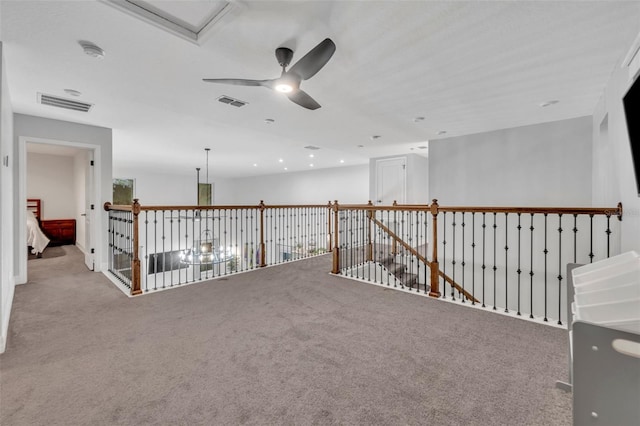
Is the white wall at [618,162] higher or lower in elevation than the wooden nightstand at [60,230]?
higher

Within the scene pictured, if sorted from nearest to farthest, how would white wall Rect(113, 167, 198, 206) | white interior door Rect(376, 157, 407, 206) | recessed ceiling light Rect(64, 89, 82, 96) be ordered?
A: recessed ceiling light Rect(64, 89, 82, 96)
white interior door Rect(376, 157, 407, 206)
white wall Rect(113, 167, 198, 206)

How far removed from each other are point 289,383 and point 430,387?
91 cm

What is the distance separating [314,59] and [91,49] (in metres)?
→ 1.99

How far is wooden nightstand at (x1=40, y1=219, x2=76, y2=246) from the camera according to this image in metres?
7.16

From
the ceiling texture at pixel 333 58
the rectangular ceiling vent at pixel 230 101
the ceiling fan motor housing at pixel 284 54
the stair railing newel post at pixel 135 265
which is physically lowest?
the stair railing newel post at pixel 135 265

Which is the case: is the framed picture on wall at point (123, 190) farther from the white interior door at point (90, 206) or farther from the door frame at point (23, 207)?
the door frame at point (23, 207)

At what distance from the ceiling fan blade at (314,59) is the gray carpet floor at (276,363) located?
7.47 ft

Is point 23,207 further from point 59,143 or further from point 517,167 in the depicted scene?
point 517,167

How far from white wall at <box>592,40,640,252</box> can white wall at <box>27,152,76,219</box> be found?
10.5 meters

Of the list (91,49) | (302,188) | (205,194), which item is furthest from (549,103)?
(205,194)

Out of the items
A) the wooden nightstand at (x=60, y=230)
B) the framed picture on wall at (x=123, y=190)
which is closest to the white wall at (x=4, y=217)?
the wooden nightstand at (x=60, y=230)

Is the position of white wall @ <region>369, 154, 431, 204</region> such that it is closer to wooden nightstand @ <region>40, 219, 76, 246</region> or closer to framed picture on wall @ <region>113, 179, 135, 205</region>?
wooden nightstand @ <region>40, 219, 76, 246</region>

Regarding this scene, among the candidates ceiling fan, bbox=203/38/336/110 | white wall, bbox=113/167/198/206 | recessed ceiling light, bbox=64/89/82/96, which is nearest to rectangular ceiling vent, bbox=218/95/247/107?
ceiling fan, bbox=203/38/336/110

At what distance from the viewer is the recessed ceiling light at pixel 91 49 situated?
238 cm
